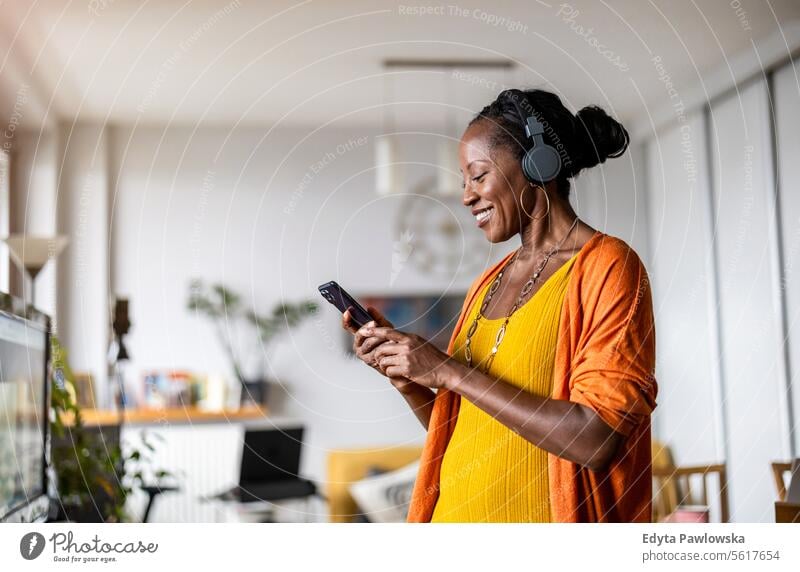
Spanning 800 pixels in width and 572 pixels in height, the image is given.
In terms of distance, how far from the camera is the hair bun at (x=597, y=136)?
822 mm

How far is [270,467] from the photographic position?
280cm

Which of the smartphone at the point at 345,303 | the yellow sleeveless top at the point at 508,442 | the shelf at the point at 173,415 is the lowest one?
the shelf at the point at 173,415

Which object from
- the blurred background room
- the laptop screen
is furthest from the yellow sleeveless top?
the laptop screen

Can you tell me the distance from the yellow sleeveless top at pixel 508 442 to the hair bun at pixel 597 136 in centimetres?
12

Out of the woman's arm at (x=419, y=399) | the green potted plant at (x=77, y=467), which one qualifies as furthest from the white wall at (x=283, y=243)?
the woman's arm at (x=419, y=399)

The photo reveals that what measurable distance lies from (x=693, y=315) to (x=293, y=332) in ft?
4.96

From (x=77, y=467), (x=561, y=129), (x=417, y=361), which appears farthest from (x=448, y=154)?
(x=417, y=361)

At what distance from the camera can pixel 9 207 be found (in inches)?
104

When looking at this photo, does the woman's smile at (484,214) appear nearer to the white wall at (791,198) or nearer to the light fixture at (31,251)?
the light fixture at (31,251)

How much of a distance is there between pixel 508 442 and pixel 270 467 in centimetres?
211

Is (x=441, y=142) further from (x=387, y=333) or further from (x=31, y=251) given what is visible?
(x=387, y=333)
